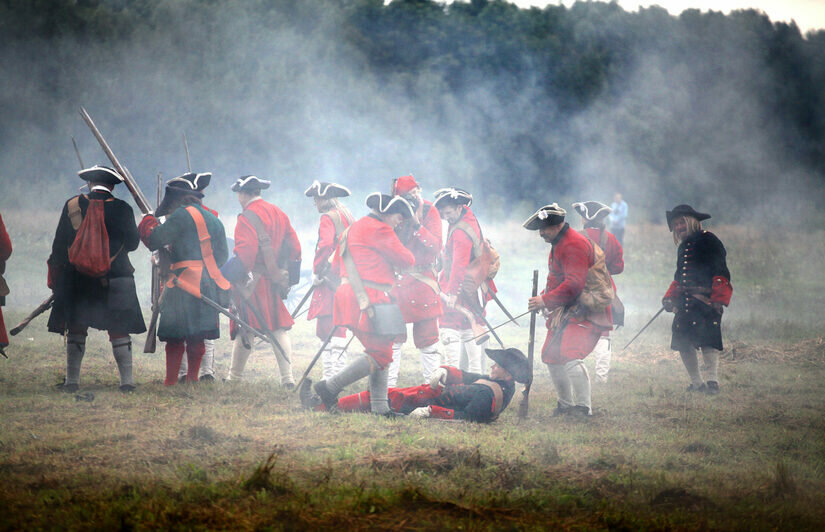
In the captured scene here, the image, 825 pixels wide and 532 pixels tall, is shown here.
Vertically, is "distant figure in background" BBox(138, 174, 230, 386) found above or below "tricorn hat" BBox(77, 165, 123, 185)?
below

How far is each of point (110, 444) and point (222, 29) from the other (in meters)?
21.6

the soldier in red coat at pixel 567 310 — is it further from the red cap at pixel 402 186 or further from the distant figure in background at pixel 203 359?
the distant figure in background at pixel 203 359

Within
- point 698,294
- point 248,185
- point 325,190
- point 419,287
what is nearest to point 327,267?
point 325,190

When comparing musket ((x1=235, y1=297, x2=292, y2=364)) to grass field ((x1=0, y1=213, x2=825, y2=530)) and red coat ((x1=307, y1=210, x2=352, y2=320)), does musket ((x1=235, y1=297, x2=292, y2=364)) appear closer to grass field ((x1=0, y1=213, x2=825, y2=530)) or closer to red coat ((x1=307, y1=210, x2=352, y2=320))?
grass field ((x1=0, y1=213, x2=825, y2=530))

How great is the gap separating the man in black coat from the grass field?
0.47 metres

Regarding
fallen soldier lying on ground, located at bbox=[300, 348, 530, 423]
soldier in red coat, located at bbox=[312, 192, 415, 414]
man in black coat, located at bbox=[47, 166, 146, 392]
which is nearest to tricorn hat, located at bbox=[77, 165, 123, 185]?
man in black coat, located at bbox=[47, 166, 146, 392]

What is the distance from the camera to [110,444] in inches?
186

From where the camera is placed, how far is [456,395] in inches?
237

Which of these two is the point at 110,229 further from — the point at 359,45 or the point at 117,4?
the point at 359,45

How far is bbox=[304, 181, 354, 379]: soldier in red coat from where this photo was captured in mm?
7246

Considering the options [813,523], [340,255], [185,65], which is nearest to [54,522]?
[340,255]

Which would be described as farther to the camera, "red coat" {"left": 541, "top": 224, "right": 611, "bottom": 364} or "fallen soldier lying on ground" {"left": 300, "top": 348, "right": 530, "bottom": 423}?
"red coat" {"left": 541, "top": 224, "right": 611, "bottom": 364}

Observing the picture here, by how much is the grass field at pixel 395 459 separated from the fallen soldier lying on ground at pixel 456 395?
0.69 ft

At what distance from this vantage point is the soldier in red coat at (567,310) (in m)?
6.12
